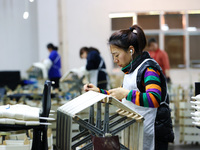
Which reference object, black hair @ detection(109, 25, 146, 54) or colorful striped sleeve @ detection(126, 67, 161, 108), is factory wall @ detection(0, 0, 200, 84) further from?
colorful striped sleeve @ detection(126, 67, 161, 108)

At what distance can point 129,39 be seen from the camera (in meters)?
2.57

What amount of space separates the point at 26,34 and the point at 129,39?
11180 mm

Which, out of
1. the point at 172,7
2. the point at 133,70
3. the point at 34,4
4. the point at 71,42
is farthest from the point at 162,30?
the point at 133,70

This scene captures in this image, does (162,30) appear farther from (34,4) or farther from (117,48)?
(117,48)

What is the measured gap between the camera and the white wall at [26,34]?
41.9 feet

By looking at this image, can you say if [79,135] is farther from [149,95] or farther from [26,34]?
[26,34]

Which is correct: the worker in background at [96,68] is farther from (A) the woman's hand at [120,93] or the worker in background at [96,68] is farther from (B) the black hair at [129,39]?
(A) the woman's hand at [120,93]

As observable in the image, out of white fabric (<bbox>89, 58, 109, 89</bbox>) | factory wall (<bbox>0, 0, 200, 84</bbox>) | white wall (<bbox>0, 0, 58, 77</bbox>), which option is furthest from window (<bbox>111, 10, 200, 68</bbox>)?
white fabric (<bbox>89, 58, 109, 89</bbox>)

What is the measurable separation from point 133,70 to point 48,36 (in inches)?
417

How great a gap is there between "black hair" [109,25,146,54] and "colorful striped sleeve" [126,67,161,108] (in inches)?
9.8

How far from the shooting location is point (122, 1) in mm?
13250

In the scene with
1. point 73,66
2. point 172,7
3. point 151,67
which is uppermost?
point 172,7

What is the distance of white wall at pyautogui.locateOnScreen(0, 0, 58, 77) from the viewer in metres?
12.8

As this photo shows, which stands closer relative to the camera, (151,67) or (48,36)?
(151,67)
